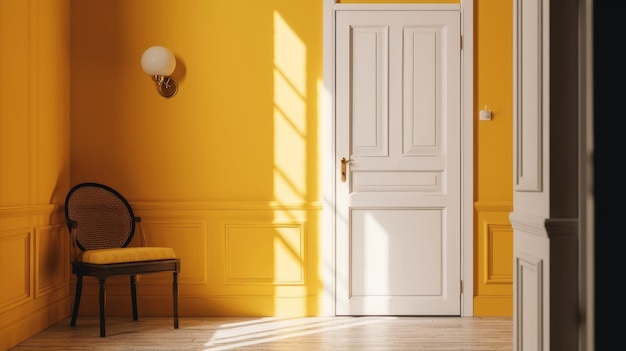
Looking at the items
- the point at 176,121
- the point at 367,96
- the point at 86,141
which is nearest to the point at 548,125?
the point at 367,96

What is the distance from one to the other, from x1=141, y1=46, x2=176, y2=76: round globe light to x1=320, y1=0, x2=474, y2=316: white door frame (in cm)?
108

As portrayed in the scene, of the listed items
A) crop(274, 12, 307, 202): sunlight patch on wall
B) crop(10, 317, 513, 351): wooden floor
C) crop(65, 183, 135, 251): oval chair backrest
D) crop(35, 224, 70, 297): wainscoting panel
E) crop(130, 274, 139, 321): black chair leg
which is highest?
crop(274, 12, 307, 202): sunlight patch on wall

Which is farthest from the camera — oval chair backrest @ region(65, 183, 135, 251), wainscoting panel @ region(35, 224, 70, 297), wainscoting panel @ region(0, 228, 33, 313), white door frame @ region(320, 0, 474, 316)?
white door frame @ region(320, 0, 474, 316)

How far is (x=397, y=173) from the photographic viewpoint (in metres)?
4.68

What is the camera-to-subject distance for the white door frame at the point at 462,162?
4.68m

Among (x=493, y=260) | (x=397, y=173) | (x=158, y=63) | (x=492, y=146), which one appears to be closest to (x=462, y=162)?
A: (x=492, y=146)

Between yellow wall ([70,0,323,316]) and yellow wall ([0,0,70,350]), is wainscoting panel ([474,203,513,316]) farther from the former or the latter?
yellow wall ([0,0,70,350])

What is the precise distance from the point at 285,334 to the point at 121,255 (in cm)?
112

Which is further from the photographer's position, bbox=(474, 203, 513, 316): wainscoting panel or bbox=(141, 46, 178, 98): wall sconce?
bbox=(474, 203, 513, 316): wainscoting panel

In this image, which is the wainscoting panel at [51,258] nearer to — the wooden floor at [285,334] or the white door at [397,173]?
the wooden floor at [285,334]

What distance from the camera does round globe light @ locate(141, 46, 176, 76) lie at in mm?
4492

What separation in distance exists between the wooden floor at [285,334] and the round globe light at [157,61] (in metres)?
1.70

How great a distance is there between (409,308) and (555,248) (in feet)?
8.81

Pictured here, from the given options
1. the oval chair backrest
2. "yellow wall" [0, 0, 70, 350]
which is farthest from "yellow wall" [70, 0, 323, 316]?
"yellow wall" [0, 0, 70, 350]
